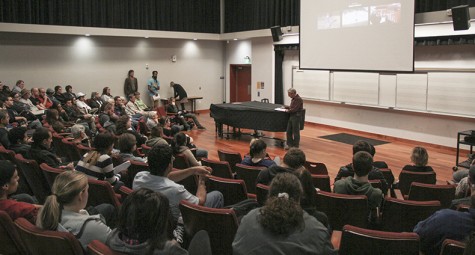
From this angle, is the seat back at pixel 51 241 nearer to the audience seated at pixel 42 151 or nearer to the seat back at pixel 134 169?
the seat back at pixel 134 169

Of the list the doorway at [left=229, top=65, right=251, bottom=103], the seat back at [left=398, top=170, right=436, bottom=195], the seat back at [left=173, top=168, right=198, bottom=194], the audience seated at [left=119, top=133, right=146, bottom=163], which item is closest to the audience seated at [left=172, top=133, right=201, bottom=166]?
the audience seated at [left=119, top=133, right=146, bottom=163]

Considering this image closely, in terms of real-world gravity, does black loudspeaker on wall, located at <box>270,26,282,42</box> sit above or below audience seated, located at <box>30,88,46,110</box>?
above

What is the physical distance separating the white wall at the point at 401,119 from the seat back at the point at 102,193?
26.5 ft

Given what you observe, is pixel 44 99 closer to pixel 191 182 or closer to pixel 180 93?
pixel 180 93

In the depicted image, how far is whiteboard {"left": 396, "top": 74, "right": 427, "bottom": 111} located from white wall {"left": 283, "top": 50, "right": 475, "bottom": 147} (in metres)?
0.27

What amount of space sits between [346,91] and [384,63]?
6.65 feet

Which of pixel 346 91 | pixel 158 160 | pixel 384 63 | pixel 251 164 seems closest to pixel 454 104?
pixel 384 63

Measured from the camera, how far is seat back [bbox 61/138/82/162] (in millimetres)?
5852

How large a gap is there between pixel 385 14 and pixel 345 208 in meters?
7.50

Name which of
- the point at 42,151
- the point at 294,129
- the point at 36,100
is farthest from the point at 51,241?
the point at 36,100

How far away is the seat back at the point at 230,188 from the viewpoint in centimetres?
366

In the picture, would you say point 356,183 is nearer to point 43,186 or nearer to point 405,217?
point 405,217

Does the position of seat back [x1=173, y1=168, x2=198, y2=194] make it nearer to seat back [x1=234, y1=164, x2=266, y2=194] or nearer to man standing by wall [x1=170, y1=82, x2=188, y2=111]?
seat back [x1=234, y1=164, x2=266, y2=194]

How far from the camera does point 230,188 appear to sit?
3717 mm
